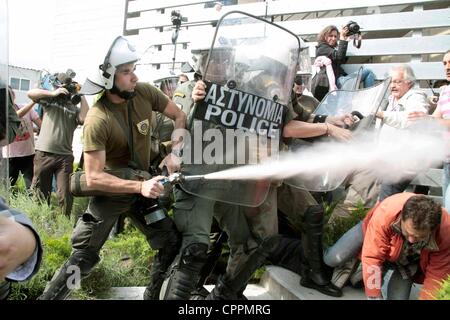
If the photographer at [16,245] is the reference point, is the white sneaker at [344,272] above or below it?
below

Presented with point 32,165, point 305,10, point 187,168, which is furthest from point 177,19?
point 187,168

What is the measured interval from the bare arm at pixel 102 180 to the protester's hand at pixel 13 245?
1.67 meters

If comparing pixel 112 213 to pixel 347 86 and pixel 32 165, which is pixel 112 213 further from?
pixel 32 165

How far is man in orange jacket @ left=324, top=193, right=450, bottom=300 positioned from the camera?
8.94 feet

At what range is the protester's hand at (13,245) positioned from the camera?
2.90 feet

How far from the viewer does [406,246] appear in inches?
116

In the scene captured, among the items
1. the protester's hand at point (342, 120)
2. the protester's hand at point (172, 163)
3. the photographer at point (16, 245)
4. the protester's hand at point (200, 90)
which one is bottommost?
the protester's hand at point (172, 163)

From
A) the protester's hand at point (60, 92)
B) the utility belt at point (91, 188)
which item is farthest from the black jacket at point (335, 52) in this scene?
the utility belt at point (91, 188)

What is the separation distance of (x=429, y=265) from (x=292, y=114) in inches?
52.6

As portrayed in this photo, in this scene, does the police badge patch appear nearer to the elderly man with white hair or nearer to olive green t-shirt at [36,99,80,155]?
the elderly man with white hair

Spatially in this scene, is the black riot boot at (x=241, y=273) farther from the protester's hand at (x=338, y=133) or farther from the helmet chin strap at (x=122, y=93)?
the helmet chin strap at (x=122, y=93)

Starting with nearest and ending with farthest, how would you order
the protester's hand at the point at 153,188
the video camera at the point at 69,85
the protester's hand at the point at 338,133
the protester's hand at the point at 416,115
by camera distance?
the protester's hand at the point at 153,188 < the protester's hand at the point at 338,133 < the protester's hand at the point at 416,115 < the video camera at the point at 69,85

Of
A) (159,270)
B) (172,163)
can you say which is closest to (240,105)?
(172,163)

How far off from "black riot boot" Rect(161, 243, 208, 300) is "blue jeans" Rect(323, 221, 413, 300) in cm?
107
